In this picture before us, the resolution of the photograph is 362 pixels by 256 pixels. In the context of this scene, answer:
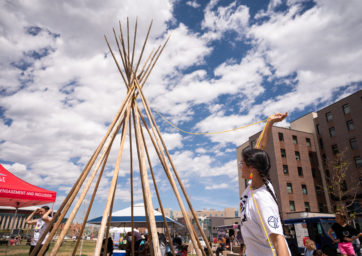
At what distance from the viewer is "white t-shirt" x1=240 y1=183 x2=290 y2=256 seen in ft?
4.27

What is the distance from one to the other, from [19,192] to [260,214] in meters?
7.40

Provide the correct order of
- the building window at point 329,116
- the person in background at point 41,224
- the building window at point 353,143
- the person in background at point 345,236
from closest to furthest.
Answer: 1. the person in background at point 345,236
2. the person in background at point 41,224
3. the building window at point 353,143
4. the building window at point 329,116

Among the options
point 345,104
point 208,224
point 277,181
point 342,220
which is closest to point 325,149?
point 345,104

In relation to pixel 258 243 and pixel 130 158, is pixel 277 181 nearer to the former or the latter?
pixel 130 158

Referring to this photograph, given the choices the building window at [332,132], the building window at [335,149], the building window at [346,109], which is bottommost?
the building window at [335,149]

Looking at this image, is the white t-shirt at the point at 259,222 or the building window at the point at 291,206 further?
the building window at the point at 291,206

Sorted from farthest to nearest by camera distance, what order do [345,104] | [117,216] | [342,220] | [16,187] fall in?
[345,104]
[117,216]
[16,187]
[342,220]

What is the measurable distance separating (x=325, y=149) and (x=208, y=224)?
34738mm

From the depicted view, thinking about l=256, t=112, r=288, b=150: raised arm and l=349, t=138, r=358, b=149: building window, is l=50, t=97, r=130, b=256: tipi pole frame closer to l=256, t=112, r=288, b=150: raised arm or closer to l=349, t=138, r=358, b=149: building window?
l=256, t=112, r=288, b=150: raised arm

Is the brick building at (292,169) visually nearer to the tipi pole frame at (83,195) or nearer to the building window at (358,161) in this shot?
the building window at (358,161)

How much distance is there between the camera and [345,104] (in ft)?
80.0

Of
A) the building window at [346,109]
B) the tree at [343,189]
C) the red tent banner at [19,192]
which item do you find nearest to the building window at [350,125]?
the building window at [346,109]

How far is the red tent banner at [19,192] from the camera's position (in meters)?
6.27

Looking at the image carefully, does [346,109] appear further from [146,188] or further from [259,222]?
[259,222]
